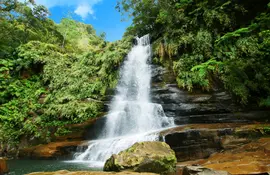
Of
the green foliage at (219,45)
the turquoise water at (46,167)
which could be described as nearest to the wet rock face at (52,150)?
the turquoise water at (46,167)

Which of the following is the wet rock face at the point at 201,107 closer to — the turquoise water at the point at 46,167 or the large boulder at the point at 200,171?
the turquoise water at the point at 46,167

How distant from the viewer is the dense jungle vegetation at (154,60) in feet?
30.5

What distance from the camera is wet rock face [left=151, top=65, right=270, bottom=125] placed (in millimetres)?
8602

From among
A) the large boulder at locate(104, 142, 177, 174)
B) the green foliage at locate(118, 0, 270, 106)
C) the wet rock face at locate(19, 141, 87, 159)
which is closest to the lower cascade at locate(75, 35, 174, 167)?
the wet rock face at locate(19, 141, 87, 159)

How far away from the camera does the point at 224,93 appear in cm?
918

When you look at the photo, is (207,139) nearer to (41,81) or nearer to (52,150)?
(52,150)

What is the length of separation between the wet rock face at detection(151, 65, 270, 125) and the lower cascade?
506mm

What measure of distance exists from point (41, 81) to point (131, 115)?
712cm

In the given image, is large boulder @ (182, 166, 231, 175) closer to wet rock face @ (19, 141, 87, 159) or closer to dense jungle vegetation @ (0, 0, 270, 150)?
wet rock face @ (19, 141, 87, 159)

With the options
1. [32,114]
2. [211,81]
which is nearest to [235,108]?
[211,81]

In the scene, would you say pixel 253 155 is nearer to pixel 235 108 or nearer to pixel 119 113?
pixel 235 108

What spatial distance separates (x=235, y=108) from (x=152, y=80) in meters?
4.49

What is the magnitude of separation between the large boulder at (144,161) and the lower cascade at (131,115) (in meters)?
1.78

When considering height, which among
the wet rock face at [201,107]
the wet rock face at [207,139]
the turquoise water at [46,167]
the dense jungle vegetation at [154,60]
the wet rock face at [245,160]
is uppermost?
the dense jungle vegetation at [154,60]
